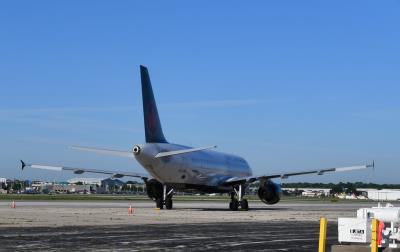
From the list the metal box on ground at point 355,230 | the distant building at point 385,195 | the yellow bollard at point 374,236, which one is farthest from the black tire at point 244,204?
the distant building at point 385,195

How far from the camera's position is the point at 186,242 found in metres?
21.3

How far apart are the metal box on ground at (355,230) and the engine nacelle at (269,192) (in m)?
40.7

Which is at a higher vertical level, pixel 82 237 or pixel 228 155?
pixel 228 155

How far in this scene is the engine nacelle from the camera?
2202 inches

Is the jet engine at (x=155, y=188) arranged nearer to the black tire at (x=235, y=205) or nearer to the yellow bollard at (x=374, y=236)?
the black tire at (x=235, y=205)

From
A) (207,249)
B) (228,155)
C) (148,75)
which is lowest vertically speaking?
(207,249)

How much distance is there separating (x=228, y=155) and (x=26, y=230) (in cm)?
3595

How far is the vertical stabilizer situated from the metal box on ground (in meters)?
35.2

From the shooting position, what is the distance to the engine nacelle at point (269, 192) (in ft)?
184

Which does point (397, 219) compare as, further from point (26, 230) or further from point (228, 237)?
point (26, 230)

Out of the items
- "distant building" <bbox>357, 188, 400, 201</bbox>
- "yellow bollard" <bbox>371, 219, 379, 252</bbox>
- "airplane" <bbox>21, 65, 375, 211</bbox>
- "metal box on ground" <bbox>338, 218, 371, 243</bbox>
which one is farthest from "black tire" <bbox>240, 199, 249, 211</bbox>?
"distant building" <bbox>357, 188, 400, 201</bbox>

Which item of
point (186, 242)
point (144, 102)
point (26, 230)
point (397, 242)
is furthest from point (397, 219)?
point (144, 102)

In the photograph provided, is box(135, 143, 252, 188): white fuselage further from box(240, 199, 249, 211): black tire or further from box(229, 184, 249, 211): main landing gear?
box(240, 199, 249, 211): black tire

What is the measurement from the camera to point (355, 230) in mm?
15156
